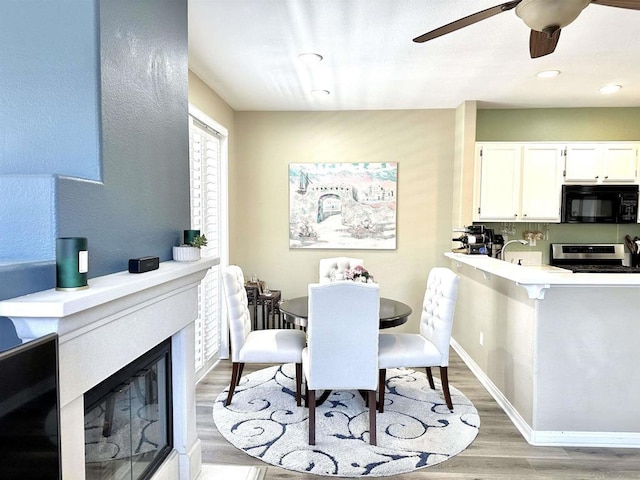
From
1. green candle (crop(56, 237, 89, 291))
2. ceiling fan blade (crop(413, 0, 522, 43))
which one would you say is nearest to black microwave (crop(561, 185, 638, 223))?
ceiling fan blade (crop(413, 0, 522, 43))

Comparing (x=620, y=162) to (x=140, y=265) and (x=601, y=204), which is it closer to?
(x=601, y=204)

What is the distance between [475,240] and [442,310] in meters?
1.22

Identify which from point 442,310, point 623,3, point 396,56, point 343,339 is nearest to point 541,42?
point 623,3

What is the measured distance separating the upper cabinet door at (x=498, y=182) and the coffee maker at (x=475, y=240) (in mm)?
299

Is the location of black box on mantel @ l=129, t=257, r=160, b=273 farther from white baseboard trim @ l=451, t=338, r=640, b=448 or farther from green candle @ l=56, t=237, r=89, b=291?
white baseboard trim @ l=451, t=338, r=640, b=448

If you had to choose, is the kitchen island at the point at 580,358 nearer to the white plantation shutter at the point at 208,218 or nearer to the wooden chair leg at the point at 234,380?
the wooden chair leg at the point at 234,380

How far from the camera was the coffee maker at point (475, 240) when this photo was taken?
13.1 ft

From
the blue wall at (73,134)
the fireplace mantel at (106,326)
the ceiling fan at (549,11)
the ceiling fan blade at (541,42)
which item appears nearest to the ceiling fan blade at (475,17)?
the ceiling fan at (549,11)

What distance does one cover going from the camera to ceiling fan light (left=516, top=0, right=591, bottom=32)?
1.60 m

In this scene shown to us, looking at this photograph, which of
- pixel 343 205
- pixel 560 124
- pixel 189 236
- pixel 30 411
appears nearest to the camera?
pixel 30 411

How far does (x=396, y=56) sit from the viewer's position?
3.14 m

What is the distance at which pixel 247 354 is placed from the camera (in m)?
3.07

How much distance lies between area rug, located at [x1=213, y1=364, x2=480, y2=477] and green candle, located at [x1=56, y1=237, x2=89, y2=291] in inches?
70.3

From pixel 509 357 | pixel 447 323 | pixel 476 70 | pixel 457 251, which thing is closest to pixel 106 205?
pixel 447 323
